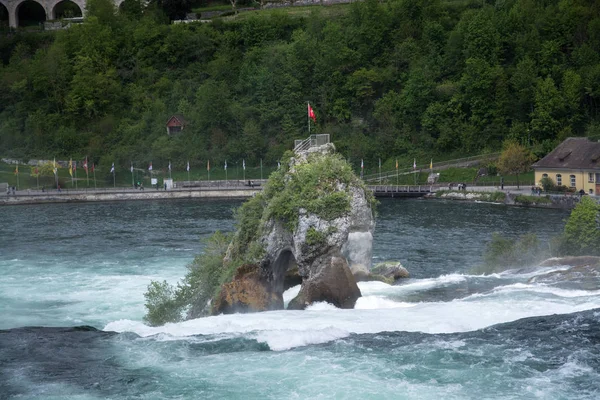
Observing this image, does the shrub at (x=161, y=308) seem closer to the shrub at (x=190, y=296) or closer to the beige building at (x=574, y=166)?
the shrub at (x=190, y=296)

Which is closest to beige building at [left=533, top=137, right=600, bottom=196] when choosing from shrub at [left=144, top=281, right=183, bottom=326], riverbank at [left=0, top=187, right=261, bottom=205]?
riverbank at [left=0, top=187, right=261, bottom=205]

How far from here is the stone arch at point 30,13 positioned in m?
178

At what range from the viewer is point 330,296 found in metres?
44.4

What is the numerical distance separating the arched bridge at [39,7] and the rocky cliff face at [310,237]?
438ft

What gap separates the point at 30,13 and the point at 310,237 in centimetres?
14951

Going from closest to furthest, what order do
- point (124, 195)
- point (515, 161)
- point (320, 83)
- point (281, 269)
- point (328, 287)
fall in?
point (328, 287) → point (281, 269) → point (515, 161) → point (124, 195) → point (320, 83)

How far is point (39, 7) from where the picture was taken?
179250 millimetres

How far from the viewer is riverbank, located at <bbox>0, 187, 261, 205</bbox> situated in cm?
11375

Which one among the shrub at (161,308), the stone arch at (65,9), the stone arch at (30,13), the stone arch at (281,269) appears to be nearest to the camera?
the stone arch at (281,269)

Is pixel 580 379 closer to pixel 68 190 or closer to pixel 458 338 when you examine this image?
pixel 458 338

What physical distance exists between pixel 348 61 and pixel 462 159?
2723 centimetres

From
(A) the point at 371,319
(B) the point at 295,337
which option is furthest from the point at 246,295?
(A) the point at 371,319

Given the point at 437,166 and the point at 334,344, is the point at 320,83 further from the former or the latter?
the point at 334,344

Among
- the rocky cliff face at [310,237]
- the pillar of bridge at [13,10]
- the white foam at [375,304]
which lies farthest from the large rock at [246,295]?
the pillar of bridge at [13,10]
